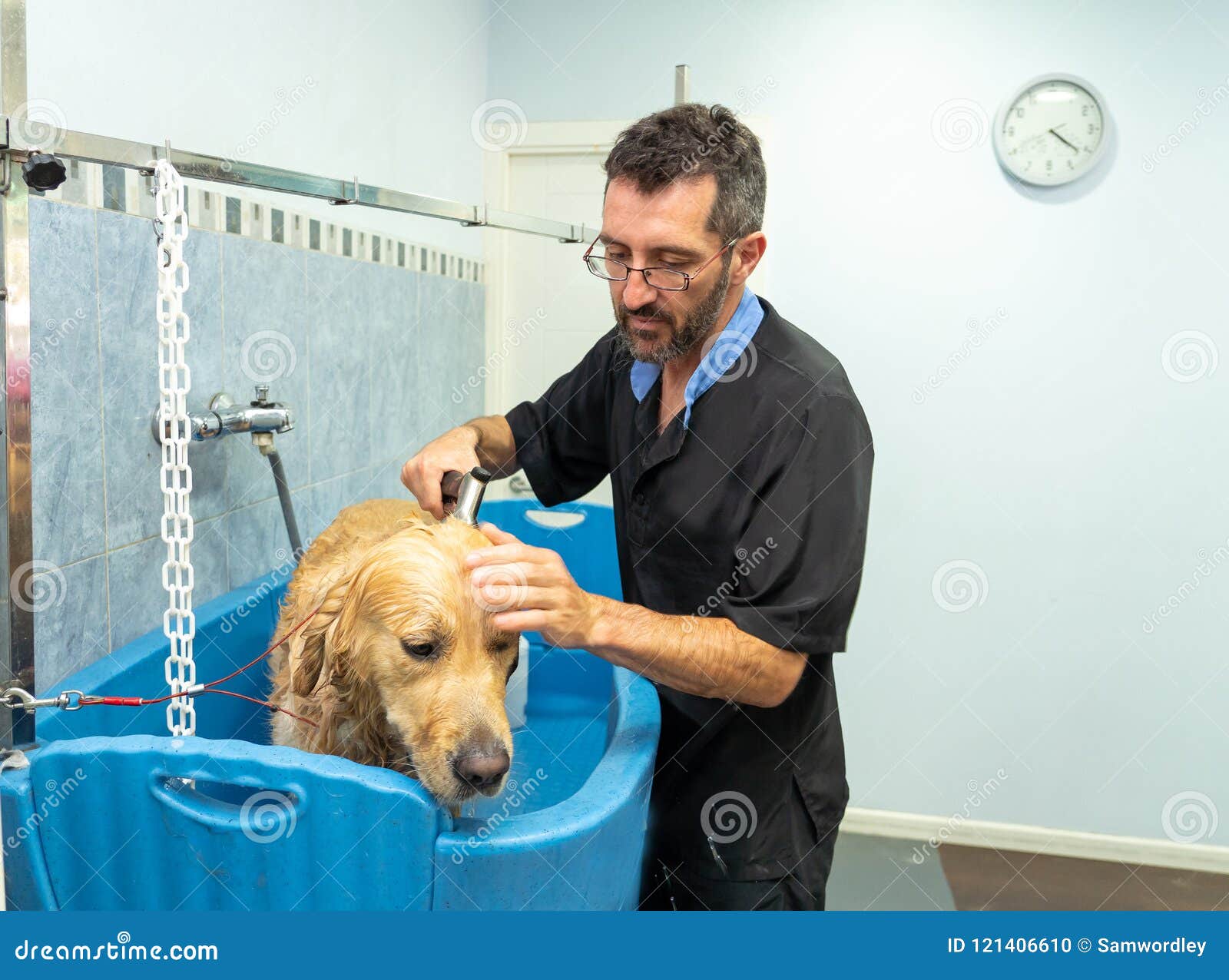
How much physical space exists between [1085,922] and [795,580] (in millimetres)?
552

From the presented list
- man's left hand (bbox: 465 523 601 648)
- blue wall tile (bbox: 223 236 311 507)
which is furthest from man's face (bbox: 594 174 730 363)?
blue wall tile (bbox: 223 236 311 507)

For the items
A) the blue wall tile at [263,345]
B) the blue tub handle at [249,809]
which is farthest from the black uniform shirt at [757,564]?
the blue wall tile at [263,345]

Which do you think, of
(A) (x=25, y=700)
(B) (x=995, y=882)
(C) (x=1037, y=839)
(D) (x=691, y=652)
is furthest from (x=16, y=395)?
(C) (x=1037, y=839)

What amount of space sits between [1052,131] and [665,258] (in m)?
2.27

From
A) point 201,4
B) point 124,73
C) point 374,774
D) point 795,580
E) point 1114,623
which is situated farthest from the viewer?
point 1114,623

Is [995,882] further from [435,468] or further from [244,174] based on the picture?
[244,174]

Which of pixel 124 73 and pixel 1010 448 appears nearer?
pixel 124 73

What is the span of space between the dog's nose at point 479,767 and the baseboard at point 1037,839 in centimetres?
263

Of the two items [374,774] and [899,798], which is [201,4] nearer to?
[374,774]

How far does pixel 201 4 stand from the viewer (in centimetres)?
172

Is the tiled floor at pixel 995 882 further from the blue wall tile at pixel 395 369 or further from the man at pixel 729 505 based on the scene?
the blue wall tile at pixel 395 369

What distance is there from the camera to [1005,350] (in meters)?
3.23

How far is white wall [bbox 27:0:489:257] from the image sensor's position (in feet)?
4.68

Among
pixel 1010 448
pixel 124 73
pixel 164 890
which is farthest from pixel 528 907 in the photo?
pixel 1010 448
